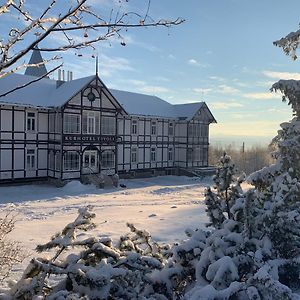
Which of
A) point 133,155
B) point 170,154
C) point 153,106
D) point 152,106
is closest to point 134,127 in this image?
point 133,155

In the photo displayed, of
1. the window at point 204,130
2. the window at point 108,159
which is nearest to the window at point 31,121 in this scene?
the window at point 108,159

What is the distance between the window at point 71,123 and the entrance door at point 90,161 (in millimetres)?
2056

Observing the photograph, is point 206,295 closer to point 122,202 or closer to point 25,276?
point 25,276

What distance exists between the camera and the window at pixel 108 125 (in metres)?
28.3

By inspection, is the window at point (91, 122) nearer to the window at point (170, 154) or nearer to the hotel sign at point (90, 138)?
the hotel sign at point (90, 138)

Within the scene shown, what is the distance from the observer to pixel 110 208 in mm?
18500

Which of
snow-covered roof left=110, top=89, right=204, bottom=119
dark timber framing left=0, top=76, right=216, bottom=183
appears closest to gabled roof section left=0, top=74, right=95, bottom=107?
dark timber framing left=0, top=76, right=216, bottom=183

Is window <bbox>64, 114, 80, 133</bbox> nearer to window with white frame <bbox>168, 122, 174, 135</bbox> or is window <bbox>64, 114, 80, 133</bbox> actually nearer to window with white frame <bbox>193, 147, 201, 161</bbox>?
window with white frame <bbox>168, 122, 174, 135</bbox>

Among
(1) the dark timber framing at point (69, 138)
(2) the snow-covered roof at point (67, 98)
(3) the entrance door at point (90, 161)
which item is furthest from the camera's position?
(3) the entrance door at point (90, 161)

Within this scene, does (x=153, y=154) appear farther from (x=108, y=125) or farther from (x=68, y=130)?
(x=68, y=130)

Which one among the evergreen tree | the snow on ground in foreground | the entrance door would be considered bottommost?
the snow on ground in foreground

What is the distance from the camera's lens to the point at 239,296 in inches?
150

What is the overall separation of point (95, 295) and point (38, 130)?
78.0ft

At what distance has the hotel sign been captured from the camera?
26000 millimetres
